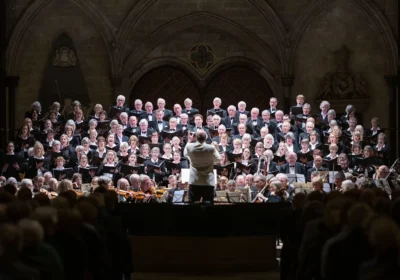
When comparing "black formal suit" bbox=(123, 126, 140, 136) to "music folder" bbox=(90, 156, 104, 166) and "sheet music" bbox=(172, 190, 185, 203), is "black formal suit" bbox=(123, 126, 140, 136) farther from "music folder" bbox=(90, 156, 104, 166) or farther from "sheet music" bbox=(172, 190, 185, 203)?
"sheet music" bbox=(172, 190, 185, 203)

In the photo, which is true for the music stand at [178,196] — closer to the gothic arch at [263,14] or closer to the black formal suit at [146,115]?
the black formal suit at [146,115]

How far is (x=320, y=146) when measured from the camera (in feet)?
45.7

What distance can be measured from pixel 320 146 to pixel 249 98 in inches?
167

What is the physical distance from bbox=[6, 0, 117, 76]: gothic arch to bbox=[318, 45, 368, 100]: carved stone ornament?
12.8ft

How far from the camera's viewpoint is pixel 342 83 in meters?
17.3

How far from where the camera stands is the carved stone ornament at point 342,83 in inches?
677

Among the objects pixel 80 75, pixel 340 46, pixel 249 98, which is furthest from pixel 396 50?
pixel 80 75

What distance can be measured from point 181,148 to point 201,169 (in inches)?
124

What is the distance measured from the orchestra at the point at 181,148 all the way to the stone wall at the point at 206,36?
8.66ft

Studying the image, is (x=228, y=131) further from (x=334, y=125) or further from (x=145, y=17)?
(x=145, y=17)

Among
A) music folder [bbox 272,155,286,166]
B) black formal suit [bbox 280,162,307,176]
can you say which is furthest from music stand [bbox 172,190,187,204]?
music folder [bbox 272,155,286,166]

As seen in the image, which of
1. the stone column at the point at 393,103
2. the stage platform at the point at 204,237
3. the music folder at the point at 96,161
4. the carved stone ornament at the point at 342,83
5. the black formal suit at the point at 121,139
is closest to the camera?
the stage platform at the point at 204,237

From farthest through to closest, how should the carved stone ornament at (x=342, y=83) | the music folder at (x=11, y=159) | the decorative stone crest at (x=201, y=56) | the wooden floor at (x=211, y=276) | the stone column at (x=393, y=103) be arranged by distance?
the decorative stone crest at (x=201, y=56) < the carved stone ornament at (x=342, y=83) < the stone column at (x=393, y=103) < the music folder at (x=11, y=159) < the wooden floor at (x=211, y=276)

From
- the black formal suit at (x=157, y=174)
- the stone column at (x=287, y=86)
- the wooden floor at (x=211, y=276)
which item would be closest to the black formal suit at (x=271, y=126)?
the black formal suit at (x=157, y=174)
